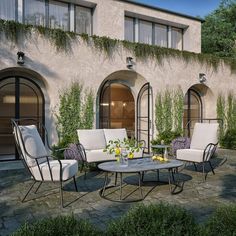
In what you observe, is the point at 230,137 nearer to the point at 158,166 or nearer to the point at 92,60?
the point at 92,60

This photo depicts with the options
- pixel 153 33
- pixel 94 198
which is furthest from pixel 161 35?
pixel 94 198

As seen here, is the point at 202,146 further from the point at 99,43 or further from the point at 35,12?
the point at 35,12

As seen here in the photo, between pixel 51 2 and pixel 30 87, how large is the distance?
3.29 meters

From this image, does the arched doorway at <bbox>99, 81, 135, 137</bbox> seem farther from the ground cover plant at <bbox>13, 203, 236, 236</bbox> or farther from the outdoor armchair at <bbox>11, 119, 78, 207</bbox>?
the ground cover plant at <bbox>13, 203, 236, 236</bbox>

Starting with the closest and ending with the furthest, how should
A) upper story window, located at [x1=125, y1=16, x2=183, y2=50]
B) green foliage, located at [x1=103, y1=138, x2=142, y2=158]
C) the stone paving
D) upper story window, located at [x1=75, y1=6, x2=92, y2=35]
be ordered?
1. the stone paving
2. green foliage, located at [x1=103, y1=138, x2=142, y2=158]
3. upper story window, located at [x1=75, y1=6, x2=92, y2=35]
4. upper story window, located at [x1=125, y1=16, x2=183, y2=50]

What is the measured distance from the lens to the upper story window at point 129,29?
34.4 ft

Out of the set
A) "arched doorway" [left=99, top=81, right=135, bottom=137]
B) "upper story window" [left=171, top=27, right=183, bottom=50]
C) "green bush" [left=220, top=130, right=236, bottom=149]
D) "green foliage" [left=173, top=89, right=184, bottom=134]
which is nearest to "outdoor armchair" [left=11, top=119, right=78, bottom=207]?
"arched doorway" [left=99, top=81, right=135, bottom=137]

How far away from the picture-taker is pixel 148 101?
8992 millimetres

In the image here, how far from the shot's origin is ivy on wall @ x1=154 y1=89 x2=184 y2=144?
945 cm

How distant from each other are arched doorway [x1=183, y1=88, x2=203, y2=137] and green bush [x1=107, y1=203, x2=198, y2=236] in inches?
342

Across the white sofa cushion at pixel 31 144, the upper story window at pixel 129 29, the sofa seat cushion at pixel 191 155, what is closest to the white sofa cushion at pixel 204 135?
the sofa seat cushion at pixel 191 155

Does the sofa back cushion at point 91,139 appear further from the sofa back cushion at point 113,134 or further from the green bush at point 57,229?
the green bush at point 57,229

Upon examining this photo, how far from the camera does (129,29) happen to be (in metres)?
10.6

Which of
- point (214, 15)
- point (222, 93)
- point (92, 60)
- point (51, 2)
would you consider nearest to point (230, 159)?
point (222, 93)
